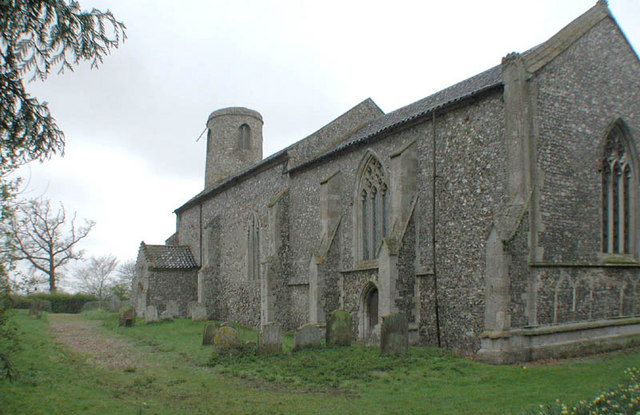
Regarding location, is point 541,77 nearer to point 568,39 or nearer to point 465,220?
point 568,39

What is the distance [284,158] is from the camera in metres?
24.8

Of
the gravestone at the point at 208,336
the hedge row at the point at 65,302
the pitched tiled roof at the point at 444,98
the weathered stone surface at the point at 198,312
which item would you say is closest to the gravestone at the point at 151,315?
the weathered stone surface at the point at 198,312

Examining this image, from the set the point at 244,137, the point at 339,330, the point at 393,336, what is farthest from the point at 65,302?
the point at 393,336

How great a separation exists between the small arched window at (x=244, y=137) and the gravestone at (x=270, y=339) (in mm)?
26044

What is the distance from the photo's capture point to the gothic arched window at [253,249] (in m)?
27.8

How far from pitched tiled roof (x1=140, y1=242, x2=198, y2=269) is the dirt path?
8355 millimetres

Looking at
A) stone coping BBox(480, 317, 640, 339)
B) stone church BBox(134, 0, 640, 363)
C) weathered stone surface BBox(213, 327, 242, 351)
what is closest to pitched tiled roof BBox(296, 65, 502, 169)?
stone church BBox(134, 0, 640, 363)

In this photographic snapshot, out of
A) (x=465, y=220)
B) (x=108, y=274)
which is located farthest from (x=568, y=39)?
(x=108, y=274)

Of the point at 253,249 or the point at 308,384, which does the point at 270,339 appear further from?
the point at 253,249

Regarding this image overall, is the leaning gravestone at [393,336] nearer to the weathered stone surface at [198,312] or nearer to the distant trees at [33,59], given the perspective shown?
the distant trees at [33,59]

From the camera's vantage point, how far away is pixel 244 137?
131 ft

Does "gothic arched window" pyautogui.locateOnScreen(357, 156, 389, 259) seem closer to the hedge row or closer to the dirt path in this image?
the dirt path

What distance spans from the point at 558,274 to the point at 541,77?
16.7ft

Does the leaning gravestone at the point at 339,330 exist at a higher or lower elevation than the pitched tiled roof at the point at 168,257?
lower
